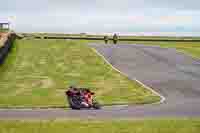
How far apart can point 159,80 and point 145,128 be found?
23.6 meters

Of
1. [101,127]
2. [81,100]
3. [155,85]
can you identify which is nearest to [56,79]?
[155,85]

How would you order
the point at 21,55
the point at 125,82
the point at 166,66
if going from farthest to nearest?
1. the point at 21,55
2. the point at 166,66
3. the point at 125,82

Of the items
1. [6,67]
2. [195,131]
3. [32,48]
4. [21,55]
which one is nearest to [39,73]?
[6,67]

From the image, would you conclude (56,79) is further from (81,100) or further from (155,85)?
(81,100)

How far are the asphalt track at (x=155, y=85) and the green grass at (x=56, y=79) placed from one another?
1.68 m

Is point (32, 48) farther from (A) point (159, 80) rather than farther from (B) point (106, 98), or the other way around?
(B) point (106, 98)

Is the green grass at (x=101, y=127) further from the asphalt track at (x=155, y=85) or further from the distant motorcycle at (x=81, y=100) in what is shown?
the distant motorcycle at (x=81, y=100)

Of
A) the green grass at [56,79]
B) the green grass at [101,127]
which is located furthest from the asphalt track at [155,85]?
the green grass at [101,127]

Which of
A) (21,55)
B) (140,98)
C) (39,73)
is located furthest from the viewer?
(21,55)

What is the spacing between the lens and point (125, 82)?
40094mm

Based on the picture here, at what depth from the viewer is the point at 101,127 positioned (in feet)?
63.7

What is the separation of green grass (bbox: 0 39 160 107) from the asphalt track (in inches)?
66.0

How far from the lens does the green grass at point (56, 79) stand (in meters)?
32.2

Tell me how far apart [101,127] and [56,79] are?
22.4 m
